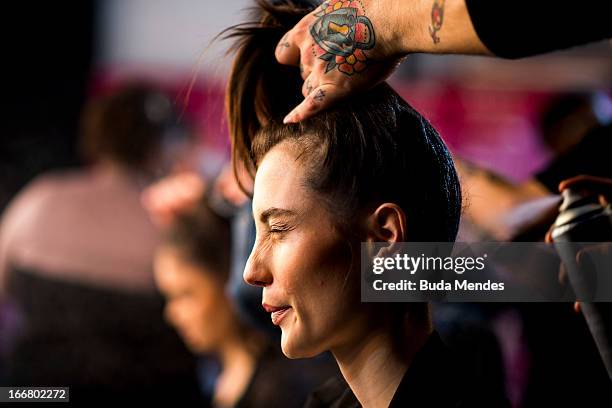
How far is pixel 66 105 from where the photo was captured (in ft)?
14.1

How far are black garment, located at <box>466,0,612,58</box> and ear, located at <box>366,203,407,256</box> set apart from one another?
0.69 ft

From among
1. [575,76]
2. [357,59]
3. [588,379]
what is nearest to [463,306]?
[588,379]

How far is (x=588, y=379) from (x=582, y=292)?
0.56 feet

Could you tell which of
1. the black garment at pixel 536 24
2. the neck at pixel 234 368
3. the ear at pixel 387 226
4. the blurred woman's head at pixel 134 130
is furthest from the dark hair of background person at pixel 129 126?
the black garment at pixel 536 24

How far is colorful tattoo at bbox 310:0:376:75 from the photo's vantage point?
95 cm

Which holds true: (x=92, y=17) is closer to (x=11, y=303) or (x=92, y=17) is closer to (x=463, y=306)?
(x=11, y=303)

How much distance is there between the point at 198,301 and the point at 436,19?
5.48ft

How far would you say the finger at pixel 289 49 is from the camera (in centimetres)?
101

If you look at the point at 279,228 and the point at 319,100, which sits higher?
the point at 319,100

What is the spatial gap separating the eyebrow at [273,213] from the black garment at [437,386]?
0.21 metres

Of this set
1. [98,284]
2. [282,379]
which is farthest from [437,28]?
[98,284]

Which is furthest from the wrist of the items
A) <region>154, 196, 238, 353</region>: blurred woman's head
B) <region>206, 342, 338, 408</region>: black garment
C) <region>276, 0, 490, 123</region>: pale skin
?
<region>154, 196, 238, 353</region>: blurred woman's head

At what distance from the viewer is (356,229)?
0.98 metres

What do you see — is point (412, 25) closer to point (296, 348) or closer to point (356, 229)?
point (356, 229)
